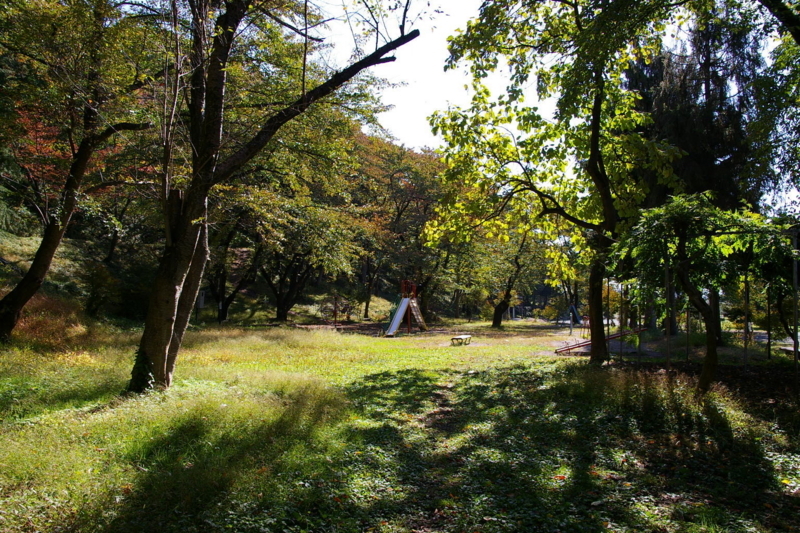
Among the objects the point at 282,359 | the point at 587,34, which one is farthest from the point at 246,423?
the point at 587,34

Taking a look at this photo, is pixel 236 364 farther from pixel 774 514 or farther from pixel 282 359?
pixel 774 514

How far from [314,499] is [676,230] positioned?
6207 mm

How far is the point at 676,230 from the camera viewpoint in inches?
282

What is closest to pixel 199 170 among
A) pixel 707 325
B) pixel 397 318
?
pixel 707 325

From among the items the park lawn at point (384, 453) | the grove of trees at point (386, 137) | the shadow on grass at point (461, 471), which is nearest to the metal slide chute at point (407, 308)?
the grove of trees at point (386, 137)

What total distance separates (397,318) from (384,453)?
19.8m

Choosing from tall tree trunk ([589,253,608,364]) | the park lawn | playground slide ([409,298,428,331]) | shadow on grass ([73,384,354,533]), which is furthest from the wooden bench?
shadow on grass ([73,384,354,533])

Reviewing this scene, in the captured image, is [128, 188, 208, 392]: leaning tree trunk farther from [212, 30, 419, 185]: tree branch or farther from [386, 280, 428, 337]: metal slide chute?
[386, 280, 428, 337]: metal slide chute

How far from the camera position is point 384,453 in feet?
17.3

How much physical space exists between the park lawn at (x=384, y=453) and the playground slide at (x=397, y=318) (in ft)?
48.2

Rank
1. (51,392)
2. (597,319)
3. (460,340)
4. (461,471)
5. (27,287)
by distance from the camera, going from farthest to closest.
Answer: (460,340) < (597,319) < (27,287) < (51,392) < (461,471)

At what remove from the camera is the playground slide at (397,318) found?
23845 millimetres

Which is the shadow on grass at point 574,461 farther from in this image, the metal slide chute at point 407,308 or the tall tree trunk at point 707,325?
the metal slide chute at point 407,308

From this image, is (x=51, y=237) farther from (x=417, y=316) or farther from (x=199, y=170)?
(x=417, y=316)
